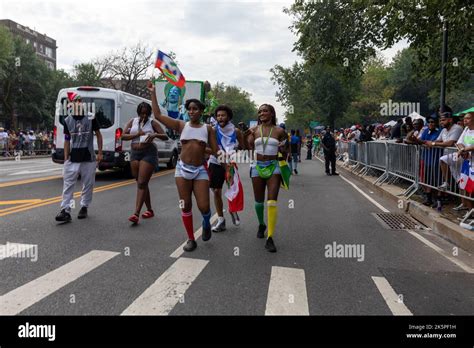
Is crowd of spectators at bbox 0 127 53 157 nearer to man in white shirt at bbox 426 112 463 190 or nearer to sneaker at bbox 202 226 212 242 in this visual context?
sneaker at bbox 202 226 212 242

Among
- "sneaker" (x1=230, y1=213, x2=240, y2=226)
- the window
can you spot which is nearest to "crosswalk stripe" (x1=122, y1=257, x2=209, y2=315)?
"sneaker" (x1=230, y1=213, x2=240, y2=226)

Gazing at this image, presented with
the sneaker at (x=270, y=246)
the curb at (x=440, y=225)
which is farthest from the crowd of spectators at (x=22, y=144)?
the sneaker at (x=270, y=246)

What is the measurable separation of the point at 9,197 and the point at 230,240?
19.7 ft

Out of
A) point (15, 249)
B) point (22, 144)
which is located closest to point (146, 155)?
point (15, 249)

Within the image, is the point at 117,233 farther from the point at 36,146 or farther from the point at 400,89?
the point at 400,89

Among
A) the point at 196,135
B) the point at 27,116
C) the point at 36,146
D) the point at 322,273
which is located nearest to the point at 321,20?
the point at 196,135

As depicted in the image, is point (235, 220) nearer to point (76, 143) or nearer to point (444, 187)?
point (76, 143)

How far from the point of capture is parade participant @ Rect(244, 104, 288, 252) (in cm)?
558

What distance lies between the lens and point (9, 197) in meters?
9.18

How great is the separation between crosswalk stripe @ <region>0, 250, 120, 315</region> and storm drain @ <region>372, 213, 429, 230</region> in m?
4.85

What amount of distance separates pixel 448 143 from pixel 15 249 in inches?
299

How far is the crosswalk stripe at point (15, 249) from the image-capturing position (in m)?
4.96

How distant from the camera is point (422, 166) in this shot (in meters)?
8.90

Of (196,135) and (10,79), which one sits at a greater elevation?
(10,79)
